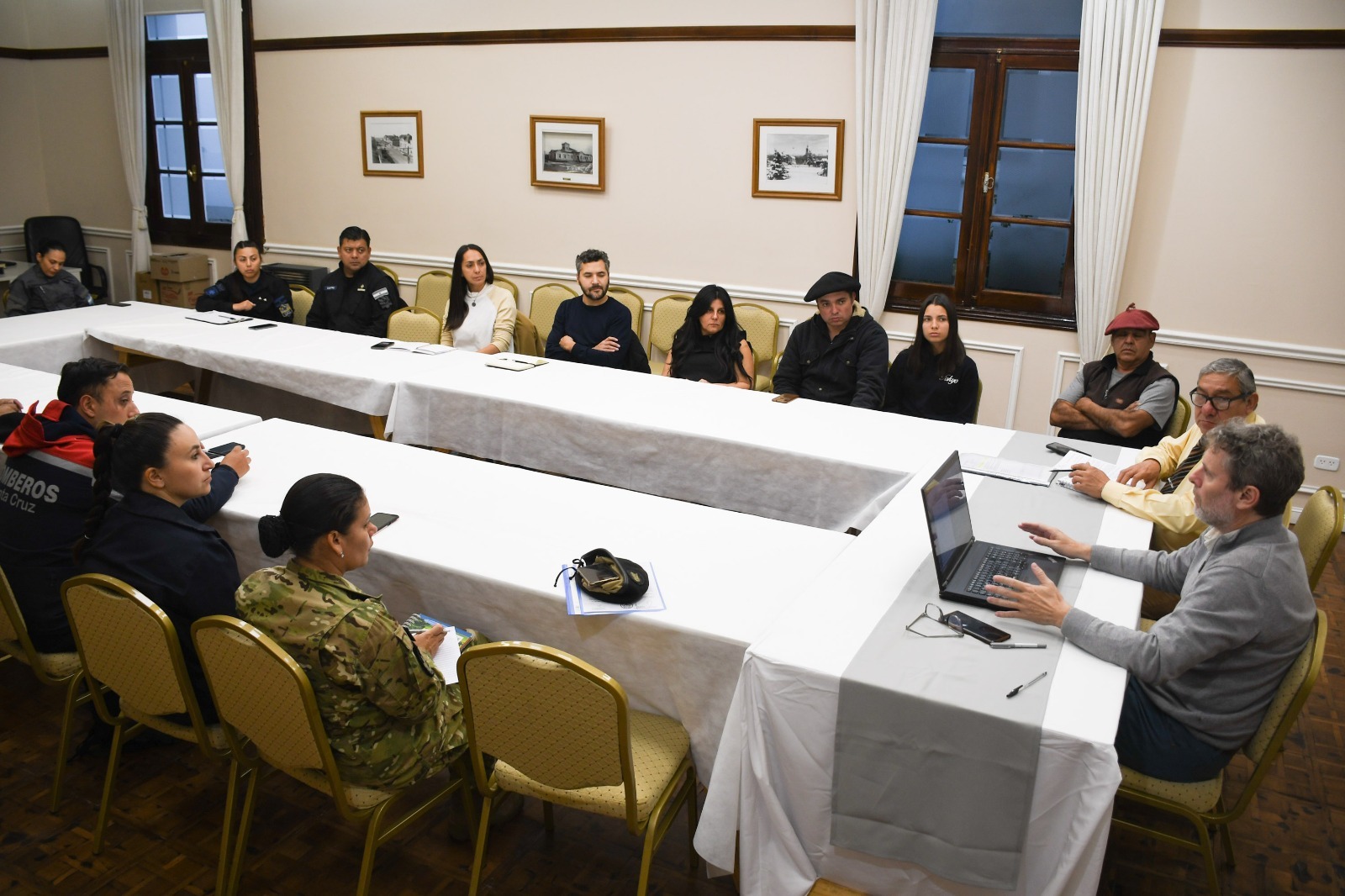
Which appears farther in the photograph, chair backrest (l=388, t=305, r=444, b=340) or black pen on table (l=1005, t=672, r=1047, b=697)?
chair backrest (l=388, t=305, r=444, b=340)

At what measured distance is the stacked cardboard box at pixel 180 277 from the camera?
779 cm

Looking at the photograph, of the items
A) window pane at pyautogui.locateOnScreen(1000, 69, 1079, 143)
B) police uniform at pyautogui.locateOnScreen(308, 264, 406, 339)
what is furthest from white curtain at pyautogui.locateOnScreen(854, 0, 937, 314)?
police uniform at pyautogui.locateOnScreen(308, 264, 406, 339)

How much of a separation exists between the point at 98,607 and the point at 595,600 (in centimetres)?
112

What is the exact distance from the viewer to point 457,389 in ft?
13.6

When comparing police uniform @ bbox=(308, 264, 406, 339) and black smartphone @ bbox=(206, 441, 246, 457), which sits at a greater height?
police uniform @ bbox=(308, 264, 406, 339)

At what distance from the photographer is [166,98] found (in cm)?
795

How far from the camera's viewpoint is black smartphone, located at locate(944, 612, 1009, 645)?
212cm

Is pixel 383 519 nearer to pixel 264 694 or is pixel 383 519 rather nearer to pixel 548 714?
pixel 264 694

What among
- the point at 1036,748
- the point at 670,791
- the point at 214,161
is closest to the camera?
the point at 1036,748

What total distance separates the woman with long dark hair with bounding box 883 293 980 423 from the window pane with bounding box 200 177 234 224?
19.8 feet

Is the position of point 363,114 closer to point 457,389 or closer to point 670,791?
point 457,389

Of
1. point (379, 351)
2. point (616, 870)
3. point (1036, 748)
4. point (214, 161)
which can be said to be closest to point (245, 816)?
point (616, 870)

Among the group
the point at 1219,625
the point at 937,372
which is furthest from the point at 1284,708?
the point at 937,372

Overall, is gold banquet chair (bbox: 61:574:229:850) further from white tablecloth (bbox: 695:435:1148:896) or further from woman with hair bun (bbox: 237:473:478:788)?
white tablecloth (bbox: 695:435:1148:896)
